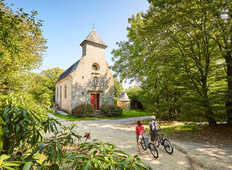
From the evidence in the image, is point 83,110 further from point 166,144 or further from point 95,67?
point 166,144

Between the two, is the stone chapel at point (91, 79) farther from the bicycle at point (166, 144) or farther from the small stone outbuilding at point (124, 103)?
the bicycle at point (166, 144)

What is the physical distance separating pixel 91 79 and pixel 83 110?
5147 mm

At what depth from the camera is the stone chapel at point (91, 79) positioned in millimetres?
18422

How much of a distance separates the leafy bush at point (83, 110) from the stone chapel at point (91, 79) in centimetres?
125

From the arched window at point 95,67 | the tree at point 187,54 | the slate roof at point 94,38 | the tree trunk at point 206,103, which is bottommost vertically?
the tree trunk at point 206,103

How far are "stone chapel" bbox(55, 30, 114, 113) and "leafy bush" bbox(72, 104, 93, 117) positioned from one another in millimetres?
1251

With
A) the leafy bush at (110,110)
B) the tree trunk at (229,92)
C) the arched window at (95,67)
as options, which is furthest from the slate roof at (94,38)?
the tree trunk at (229,92)

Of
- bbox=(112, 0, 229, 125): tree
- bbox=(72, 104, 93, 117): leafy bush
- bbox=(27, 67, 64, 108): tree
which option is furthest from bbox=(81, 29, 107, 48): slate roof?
bbox=(112, 0, 229, 125): tree

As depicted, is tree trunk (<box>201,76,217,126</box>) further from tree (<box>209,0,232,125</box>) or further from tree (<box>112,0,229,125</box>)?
tree (<box>209,0,232,125</box>)

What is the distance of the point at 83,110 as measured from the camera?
1692 centimetres

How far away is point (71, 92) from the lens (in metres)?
18.1

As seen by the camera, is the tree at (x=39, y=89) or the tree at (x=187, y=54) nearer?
the tree at (x=39, y=89)

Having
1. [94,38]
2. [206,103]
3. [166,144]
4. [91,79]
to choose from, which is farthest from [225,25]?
[94,38]

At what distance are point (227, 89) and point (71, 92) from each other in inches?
661
